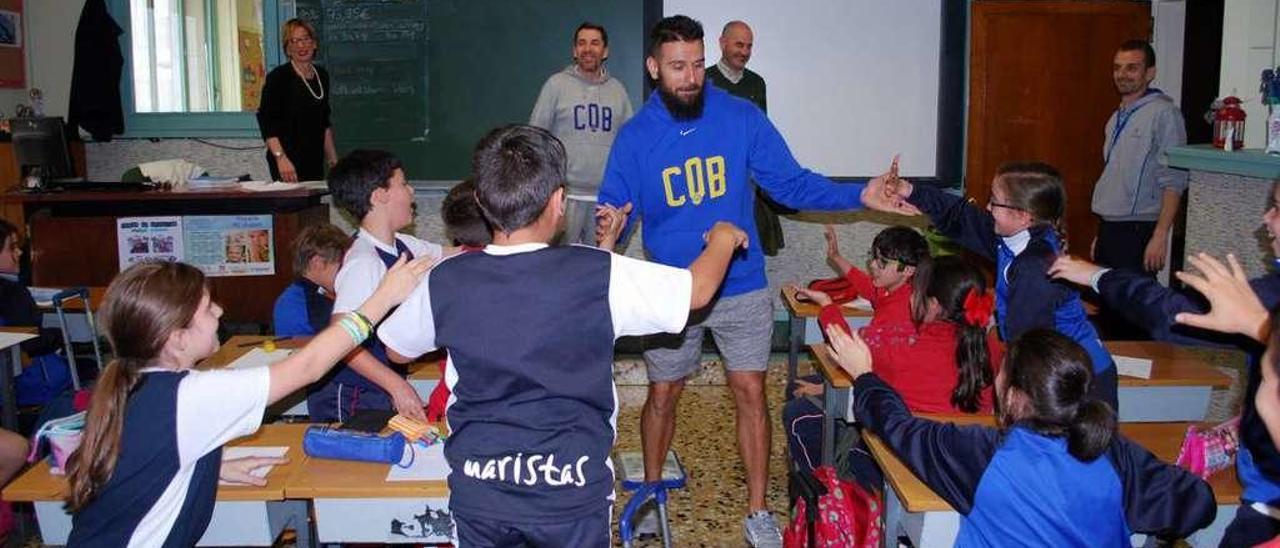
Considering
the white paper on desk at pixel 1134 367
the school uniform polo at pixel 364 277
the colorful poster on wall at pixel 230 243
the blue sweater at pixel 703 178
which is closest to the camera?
the school uniform polo at pixel 364 277

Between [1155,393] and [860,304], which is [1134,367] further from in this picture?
[860,304]

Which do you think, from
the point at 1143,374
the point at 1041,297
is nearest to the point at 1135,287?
the point at 1041,297

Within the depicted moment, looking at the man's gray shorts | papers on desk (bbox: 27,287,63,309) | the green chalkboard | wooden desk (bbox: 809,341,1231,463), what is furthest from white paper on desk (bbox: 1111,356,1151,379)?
papers on desk (bbox: 27,287,63,309)

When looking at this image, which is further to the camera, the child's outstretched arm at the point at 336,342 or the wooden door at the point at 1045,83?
the wooden door at the point at 1045,83

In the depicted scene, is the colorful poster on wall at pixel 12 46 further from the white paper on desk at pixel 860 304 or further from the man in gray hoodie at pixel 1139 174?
the man in gray hoodie at pixel 1139 174

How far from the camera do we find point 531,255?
2029mm

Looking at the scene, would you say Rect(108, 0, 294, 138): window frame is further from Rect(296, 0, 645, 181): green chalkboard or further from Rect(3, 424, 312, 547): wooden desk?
Rect(3, 424, 312, 547): wooden desk

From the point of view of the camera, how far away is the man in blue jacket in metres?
3.61

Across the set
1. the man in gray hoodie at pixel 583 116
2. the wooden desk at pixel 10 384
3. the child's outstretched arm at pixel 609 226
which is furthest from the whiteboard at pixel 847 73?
the wooden desk at pixel 10 384

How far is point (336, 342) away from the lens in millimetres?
2129

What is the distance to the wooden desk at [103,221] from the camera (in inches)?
235

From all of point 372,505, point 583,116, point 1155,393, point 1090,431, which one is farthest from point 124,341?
point 583,116

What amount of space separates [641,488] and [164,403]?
1.31m

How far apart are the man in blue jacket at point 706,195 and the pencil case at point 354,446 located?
1261mm
